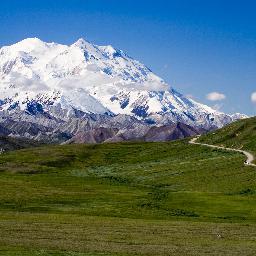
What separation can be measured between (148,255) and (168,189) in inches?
3460

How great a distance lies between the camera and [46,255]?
47375mm

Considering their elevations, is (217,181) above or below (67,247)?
above

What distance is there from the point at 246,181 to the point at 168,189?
1840cm

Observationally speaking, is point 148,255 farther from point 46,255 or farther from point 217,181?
point 217,181

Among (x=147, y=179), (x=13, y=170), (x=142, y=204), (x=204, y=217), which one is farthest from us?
(x=13, y=170)

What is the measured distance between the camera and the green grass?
55.0 meters

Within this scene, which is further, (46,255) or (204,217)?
(204,217)

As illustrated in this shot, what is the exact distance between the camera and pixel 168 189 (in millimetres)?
137875

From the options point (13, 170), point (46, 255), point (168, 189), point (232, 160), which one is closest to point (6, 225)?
point (46, 255)

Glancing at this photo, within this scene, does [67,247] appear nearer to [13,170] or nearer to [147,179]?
[147,179]

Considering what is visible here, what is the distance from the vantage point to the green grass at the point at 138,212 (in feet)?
181

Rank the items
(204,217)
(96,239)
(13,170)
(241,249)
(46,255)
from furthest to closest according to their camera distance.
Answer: (13,170)
(204,217)
(96,239)
(241,249)
(46,255)

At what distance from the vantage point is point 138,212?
3639 inches

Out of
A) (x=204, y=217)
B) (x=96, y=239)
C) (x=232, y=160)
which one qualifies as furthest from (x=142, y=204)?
(x=232, y=160)
